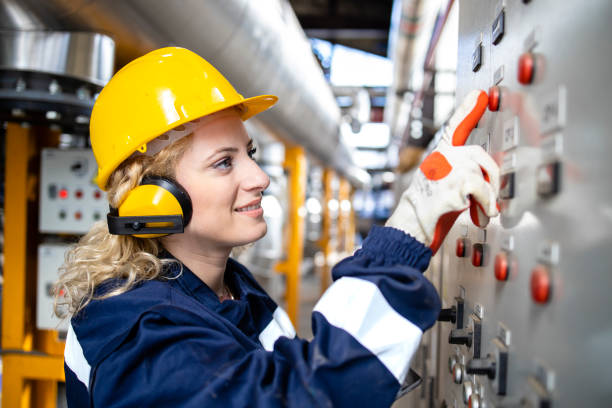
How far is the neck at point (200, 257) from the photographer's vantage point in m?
1.18

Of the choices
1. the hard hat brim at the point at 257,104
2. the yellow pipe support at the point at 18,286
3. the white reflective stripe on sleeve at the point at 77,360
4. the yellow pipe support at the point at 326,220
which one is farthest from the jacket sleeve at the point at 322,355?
the yellow pipe support at the point at 326,220

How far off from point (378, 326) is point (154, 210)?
0.54 meters

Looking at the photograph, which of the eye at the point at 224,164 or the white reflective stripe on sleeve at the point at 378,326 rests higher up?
the eye at the point at 224,164

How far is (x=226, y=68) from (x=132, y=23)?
1.48 feet

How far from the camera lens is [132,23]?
1600 millimetres

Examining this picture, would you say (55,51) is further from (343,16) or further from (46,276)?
(343,16)

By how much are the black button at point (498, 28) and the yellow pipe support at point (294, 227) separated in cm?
345

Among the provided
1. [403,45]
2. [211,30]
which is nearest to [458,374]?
[211,30]

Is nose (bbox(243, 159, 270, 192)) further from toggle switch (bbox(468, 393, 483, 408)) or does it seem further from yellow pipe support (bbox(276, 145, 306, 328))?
yellow pipe support (bbox(276, 145, 306, 328))

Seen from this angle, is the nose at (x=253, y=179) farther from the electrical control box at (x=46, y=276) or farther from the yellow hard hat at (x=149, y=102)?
the electrical control box at (x=46, y=276)

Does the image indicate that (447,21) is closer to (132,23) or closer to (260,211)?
(132,23)

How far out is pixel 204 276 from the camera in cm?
121

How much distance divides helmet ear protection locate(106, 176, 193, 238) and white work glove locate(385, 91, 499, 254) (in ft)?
1.50

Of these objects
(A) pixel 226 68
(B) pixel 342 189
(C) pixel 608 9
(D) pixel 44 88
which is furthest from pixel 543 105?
(B) pixel 342 189
